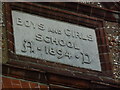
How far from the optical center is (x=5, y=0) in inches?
332

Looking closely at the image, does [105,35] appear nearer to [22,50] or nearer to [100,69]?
[100,69]

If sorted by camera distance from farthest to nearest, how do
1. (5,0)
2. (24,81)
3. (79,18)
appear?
(79,18) → (5,0) → (24,81)

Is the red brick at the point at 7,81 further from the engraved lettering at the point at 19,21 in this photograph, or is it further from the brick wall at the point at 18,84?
the engraved lettering at the point at 19,21

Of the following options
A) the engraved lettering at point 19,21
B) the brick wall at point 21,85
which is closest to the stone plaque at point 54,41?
the engraved lettering at point 19,21

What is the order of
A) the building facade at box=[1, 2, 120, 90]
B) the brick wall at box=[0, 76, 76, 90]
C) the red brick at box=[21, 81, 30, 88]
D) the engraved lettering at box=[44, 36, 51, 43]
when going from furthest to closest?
the engraved lettering at box=[44, 36, 51, 43], the building facade at box=[1, 2, 120, 90], the red brick at box=[21, 81, 30, 88], the brick wall at box=[0, 76, 76, 90]

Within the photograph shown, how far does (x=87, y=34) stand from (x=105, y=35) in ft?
1.11

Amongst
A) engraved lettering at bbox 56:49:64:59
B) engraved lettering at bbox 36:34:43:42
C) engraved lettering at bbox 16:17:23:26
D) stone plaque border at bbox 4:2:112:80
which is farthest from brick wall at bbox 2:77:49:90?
engraved lettering at bbox 16:17:23:26

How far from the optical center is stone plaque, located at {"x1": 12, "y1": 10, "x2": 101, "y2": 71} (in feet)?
26.9

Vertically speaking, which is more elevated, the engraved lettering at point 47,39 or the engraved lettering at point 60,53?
the engraved lettering at point 47,39

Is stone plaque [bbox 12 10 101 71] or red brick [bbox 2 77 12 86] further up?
stone plaque [bbox 12 10 101 71]

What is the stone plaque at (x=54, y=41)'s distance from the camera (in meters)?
8.21

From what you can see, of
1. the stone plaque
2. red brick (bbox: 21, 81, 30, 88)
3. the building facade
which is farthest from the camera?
the stone plaque

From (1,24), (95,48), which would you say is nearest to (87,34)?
(95,48)

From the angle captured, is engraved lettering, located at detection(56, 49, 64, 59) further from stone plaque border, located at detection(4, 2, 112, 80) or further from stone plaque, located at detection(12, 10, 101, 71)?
stone plaque border, located at detection(4, 2, 112, 80)
